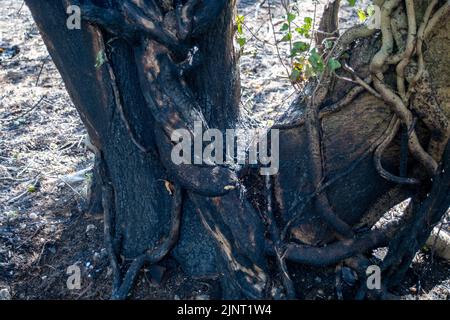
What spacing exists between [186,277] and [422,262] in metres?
1.20

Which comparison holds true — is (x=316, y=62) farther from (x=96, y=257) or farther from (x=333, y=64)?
(x=96, y=257)

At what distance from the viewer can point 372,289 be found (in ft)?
7.82

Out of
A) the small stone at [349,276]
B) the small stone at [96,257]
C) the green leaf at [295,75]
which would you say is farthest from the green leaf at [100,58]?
the small stone at [349,276]

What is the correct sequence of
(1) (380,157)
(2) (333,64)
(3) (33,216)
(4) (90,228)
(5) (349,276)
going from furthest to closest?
(3) (33,216) < (4) (90,228) < (5) (349,276) < (1) (380,157) < (2) (333,64)

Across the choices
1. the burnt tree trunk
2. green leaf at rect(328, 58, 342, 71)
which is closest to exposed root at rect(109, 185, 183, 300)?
the burnt tree trunk

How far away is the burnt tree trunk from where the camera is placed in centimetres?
220

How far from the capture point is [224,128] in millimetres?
2678

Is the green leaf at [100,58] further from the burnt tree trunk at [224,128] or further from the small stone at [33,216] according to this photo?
the small stone at [33,216]

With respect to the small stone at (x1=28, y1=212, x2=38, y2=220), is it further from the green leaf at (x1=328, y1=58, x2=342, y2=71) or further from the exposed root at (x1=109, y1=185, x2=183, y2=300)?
the green leaf at (x1=328, y1=58, x2=342, y2=71)

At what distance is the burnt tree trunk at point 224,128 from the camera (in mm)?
2199

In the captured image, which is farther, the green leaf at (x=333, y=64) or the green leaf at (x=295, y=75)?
the green leaf at (x=295, y=75)

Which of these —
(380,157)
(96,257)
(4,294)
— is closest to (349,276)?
(380,157)
